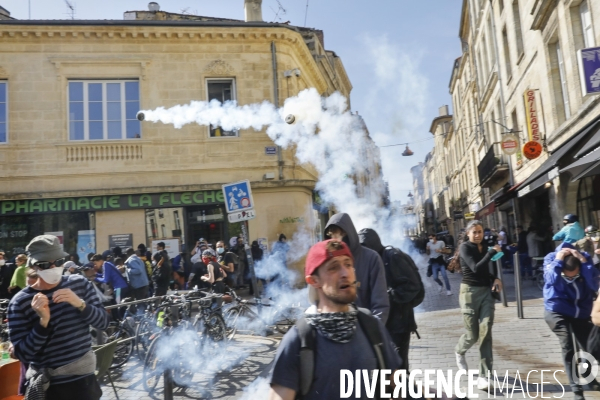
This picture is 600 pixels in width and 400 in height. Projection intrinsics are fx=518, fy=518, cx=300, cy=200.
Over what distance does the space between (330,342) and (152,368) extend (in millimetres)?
4672

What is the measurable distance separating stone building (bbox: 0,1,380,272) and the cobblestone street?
8763mm

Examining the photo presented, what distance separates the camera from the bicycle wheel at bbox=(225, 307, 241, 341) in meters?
8.31

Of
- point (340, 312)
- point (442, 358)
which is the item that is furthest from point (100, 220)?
point (340, 312)

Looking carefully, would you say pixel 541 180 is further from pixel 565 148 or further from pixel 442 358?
pixel 442 358

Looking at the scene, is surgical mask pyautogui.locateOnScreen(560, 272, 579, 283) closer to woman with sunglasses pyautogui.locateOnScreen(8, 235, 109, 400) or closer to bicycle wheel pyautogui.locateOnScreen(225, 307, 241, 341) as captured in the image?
woman with sunglasses pyautogui.locateOnScreen(8, 235, 109, 400)

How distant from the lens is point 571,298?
4.61 metres

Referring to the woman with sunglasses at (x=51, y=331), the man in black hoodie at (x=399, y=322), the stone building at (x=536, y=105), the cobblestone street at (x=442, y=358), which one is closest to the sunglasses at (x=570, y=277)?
the cobblestone street at (x=442, y=358)

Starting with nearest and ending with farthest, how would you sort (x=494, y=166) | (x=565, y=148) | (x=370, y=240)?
(x=370, y=240), (x=565, y=148), (x=494, y=166)

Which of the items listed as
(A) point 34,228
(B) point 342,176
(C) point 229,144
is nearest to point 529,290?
(B) point 342,176

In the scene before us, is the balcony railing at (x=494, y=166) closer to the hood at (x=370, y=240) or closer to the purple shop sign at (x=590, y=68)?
the purple shop sign at (x=590, y=68)

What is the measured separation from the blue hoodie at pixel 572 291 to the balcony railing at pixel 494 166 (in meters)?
17.8

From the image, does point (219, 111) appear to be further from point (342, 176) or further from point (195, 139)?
point (342, 176)

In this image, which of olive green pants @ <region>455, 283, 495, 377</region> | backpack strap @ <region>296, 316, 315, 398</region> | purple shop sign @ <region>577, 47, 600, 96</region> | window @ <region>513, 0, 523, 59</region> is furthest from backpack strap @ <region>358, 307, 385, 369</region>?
window @ <region>513, 0, 523, 59</region>

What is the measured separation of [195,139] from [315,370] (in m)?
15.3
